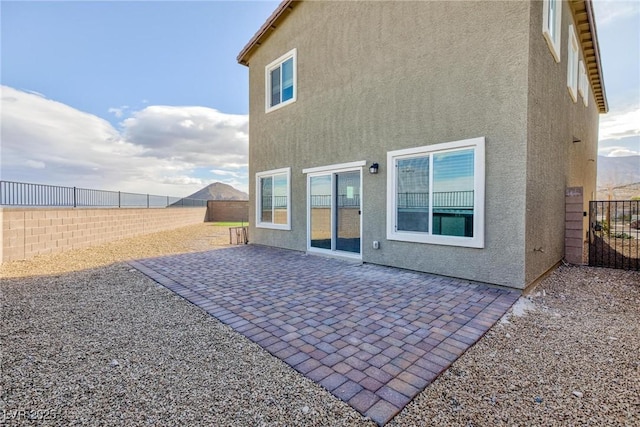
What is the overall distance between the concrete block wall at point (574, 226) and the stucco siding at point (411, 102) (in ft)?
12.9

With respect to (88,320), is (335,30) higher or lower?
higher

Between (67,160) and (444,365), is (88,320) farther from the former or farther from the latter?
(67,160)

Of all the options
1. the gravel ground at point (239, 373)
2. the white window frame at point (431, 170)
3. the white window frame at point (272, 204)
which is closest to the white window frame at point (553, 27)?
the white window frame at point (431, 170)

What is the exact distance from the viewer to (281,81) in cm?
1015

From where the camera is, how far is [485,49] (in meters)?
5.29

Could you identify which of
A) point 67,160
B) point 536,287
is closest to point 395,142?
point 536,287

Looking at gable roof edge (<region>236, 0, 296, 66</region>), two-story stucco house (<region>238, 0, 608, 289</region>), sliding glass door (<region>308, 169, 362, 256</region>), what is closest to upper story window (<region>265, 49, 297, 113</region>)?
two-story stucco house (<region>238, 0, 608, 289</region>)

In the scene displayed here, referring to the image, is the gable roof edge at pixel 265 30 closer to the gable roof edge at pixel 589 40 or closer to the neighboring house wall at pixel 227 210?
the gable roof edge at pixel 589 40

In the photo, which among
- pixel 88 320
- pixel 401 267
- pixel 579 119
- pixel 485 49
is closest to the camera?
pixel 88 320

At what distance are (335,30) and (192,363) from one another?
863 centimetres

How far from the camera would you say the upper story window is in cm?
959

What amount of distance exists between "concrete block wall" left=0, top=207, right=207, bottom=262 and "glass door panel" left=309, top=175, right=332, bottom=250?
7673 mm

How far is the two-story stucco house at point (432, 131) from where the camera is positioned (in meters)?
5.11

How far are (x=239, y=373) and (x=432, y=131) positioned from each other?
543 cm
